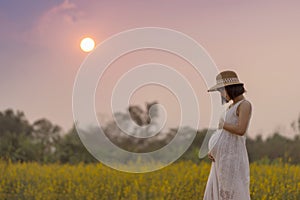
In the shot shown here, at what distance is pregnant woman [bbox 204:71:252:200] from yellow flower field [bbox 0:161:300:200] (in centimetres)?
231

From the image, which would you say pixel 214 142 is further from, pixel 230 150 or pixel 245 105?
pixel 245 105

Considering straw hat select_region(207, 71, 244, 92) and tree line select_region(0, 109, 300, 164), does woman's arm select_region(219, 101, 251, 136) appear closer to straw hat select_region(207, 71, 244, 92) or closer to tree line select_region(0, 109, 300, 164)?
straw hat select_region(207, 71, 244, 92)

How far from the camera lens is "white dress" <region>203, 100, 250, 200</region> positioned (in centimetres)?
450

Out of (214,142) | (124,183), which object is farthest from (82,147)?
(214,142)

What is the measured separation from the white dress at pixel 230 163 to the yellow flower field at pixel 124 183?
2304 mm

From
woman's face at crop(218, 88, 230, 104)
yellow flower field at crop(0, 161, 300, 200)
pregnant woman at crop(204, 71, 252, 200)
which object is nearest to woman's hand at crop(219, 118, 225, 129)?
pregnant woman at crop(204, 71, 252, 200)

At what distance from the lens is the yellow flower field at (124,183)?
23.7 feet

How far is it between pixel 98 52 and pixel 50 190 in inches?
87.9

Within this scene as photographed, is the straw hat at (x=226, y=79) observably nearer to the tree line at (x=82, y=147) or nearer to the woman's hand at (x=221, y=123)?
the woman's hand at (x=221, y=123)

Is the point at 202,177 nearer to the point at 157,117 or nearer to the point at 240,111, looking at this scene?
the point at 157,117

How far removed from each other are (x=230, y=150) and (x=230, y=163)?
0.11 meters

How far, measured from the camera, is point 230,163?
4.52 metres

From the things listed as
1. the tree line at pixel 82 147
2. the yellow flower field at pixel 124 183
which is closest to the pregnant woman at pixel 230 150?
the yellow flower field at pixel 124 183

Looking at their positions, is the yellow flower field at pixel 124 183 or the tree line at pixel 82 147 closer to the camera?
the yellow flower field at pixel 124 183
